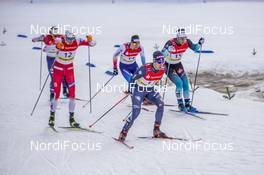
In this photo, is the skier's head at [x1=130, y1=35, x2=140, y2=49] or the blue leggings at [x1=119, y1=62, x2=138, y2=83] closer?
the skier's head at [x1=130, y1=35, x2=140, y2=49]

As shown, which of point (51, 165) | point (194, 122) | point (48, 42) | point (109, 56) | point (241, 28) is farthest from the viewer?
point (241, 28)

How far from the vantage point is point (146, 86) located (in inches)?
356

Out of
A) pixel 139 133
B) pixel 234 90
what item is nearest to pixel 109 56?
pixel 234 90

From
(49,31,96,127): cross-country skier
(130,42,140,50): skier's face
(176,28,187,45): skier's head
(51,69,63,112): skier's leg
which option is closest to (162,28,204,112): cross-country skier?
(176,28,187,45): skier's head

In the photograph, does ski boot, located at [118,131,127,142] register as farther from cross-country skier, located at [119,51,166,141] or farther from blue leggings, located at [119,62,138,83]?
blue leggings, located at [119,62,138,83]

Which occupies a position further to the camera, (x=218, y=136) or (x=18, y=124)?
(x=18, y=124)

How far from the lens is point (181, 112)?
1155cm

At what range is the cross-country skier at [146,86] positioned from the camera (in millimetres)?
8844

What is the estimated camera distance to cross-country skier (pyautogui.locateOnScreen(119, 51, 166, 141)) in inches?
348

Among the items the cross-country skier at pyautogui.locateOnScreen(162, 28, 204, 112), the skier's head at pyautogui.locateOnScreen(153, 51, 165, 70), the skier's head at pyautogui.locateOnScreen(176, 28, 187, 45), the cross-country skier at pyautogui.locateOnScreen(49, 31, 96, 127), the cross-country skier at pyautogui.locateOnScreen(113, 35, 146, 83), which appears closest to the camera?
the skier's head at pyautogui.locateOnScreen(153, 51, 165, 70)

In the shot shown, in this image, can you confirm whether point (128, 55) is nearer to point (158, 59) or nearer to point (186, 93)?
point (186, 93)

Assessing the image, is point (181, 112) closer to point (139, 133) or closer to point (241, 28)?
point (139, 133)

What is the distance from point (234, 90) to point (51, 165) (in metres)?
8.48

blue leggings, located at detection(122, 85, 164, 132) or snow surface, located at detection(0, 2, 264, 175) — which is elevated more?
blue leggings, located at detection(122, 85, 164, 132)
